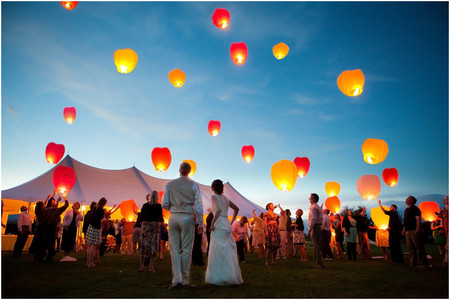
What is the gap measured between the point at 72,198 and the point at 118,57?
26.9ft

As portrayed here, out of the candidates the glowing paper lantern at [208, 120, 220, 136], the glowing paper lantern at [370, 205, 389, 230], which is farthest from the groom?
the glowing paper lantern at [370, 205, 389, 230]

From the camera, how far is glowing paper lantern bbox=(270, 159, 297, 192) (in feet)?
28.0

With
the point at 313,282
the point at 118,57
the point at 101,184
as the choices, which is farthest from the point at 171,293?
the point at 101,184

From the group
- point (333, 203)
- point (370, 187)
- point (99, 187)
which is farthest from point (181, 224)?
point (99, 187)

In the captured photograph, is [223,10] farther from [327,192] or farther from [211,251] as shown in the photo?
[327,192]

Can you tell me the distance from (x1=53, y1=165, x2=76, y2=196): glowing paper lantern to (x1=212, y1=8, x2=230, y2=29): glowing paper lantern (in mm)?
6033

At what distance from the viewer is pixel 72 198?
13008 millimetres

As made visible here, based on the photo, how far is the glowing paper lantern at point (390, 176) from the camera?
9430 millimetres

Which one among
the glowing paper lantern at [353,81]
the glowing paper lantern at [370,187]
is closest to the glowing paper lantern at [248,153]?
the glowing paper lantern at [370,187]

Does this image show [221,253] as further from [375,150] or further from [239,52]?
[375,150]

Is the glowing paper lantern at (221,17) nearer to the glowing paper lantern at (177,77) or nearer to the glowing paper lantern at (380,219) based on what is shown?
the glowing paper lantern at (177,77)

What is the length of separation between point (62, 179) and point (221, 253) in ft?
22.4

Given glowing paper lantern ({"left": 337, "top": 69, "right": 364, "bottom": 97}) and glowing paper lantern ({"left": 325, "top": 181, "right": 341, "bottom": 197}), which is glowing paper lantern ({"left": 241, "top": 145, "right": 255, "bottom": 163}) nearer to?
glowing paper lantern ({"left": 325, "top": 181, "right": 341, "bottom": 197})

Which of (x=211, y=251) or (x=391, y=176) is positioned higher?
(x=391, y=176)
